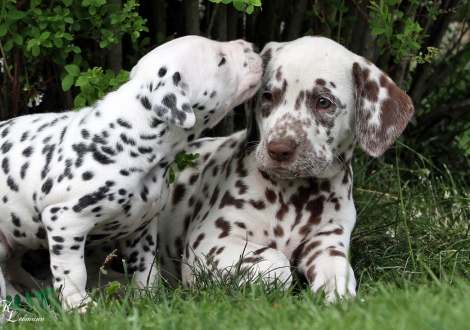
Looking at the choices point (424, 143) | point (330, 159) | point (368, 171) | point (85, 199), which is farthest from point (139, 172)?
point (424, 143)

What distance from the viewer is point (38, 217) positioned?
17.1ft

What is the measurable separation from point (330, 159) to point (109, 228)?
56.9 inches

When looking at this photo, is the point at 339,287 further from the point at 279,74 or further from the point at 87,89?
the point at 87,89

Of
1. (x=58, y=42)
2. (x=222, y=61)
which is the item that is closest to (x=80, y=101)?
(x=58, y=42)

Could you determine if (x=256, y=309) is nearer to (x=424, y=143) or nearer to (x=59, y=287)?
(x=59, y=287)

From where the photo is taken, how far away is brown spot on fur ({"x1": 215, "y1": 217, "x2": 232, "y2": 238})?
551 centimetres

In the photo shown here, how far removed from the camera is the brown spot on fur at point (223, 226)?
551 centimetres

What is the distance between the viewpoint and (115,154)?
498 cm

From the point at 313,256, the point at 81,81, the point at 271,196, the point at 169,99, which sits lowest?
the point at 313,256

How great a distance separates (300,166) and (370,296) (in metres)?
1.13

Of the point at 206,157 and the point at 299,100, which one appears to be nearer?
the point at 299,100

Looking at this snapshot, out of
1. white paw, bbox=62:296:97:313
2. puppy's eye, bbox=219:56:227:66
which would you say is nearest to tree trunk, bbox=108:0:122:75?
puppy's eye, bbox=219:56:227:66

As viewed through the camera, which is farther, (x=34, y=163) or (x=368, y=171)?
(x=368, y=171)

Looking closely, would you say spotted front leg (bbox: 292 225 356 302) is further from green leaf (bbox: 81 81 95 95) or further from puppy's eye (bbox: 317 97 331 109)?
green leaf (bbox: 81 81 95 95)
